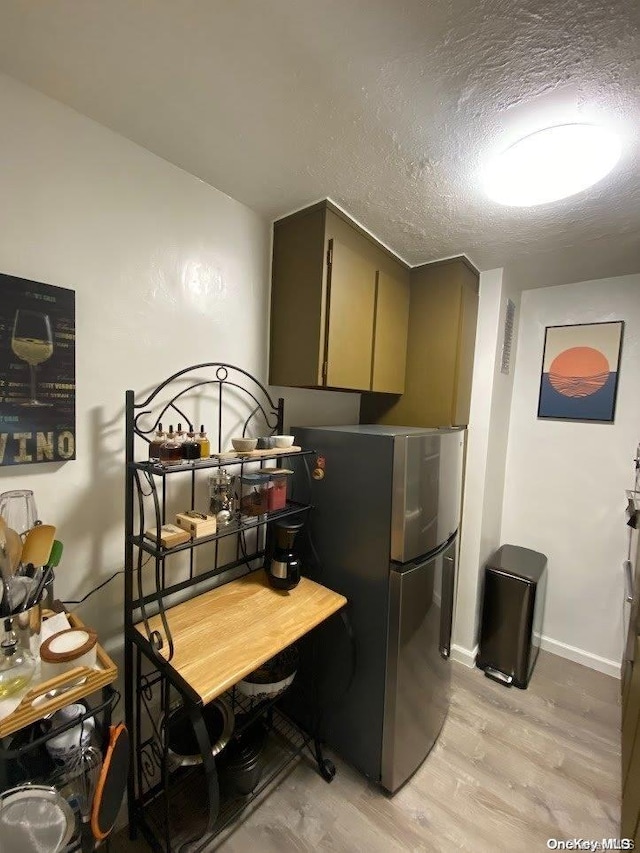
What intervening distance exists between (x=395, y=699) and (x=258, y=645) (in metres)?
0.69

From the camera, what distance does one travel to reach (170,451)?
1.04 metres

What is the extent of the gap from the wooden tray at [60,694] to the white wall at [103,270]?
397 mm

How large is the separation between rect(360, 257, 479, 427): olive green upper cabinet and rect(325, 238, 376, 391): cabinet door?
1.37ft

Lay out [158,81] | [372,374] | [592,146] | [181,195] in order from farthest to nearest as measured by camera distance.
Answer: [372,374] < [181,195] < [592,146] < [158,81]

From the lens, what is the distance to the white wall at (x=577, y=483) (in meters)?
2.10

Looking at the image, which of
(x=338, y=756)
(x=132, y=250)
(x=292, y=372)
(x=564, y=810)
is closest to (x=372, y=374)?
(x=292, y=372)

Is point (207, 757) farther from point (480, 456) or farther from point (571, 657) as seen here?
point (571, 657)

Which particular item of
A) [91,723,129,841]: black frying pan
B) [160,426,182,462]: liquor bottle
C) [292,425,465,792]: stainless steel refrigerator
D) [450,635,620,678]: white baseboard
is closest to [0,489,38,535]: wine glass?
[160,426,182,462]: liquor bottle

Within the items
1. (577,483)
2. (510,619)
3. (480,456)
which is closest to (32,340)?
(480,456)

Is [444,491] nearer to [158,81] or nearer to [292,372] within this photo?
[292,372]

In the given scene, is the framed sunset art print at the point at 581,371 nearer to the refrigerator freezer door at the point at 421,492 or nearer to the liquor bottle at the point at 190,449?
the refrigerator freezer door at the point at 421,492

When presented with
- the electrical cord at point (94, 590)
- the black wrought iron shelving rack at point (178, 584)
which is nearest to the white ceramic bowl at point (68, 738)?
the black wrought iron shelving rack at point (178, 584)

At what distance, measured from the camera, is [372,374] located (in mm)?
1771

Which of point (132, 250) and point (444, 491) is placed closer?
point (132, 250)
